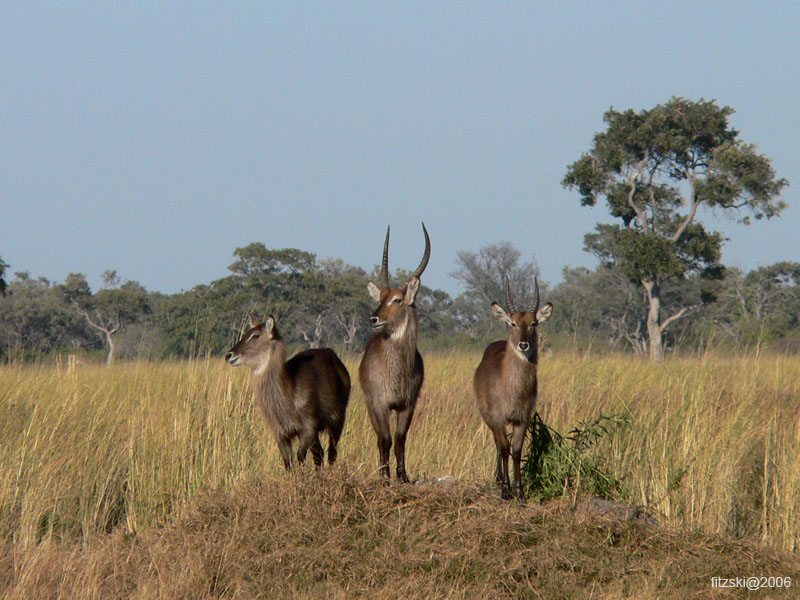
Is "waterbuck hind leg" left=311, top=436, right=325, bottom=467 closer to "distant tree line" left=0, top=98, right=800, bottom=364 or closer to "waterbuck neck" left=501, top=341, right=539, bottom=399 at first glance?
"waterbuck neck" left=501, top=341, right=539, bottom=399

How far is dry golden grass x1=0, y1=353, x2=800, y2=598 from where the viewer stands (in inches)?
158

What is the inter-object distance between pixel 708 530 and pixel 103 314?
33.2 metres

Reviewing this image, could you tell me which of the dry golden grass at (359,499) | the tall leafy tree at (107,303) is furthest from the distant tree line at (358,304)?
the dry golden grass at (359,499)

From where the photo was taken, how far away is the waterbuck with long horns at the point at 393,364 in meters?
5.28

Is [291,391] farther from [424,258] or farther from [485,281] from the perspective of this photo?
[485,281]

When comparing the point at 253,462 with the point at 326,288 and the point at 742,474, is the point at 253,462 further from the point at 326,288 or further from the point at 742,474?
the point at 326,288

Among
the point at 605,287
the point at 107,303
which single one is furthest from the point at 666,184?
the point at 107,303

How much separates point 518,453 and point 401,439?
692mm

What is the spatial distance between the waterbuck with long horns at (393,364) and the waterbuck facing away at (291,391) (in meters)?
0.31

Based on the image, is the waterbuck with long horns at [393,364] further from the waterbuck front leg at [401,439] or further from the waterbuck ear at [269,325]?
the waterbuck ear at [269,325]

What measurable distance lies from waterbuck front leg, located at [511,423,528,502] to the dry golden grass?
15cm

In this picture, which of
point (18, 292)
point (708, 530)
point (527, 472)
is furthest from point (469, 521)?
point (18, 292)

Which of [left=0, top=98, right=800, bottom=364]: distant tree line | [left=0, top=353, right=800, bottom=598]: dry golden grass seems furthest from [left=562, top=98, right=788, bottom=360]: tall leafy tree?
[left=0, top=353, right=800, bottom=598]: dry golden grass

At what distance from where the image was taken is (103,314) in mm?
35938
